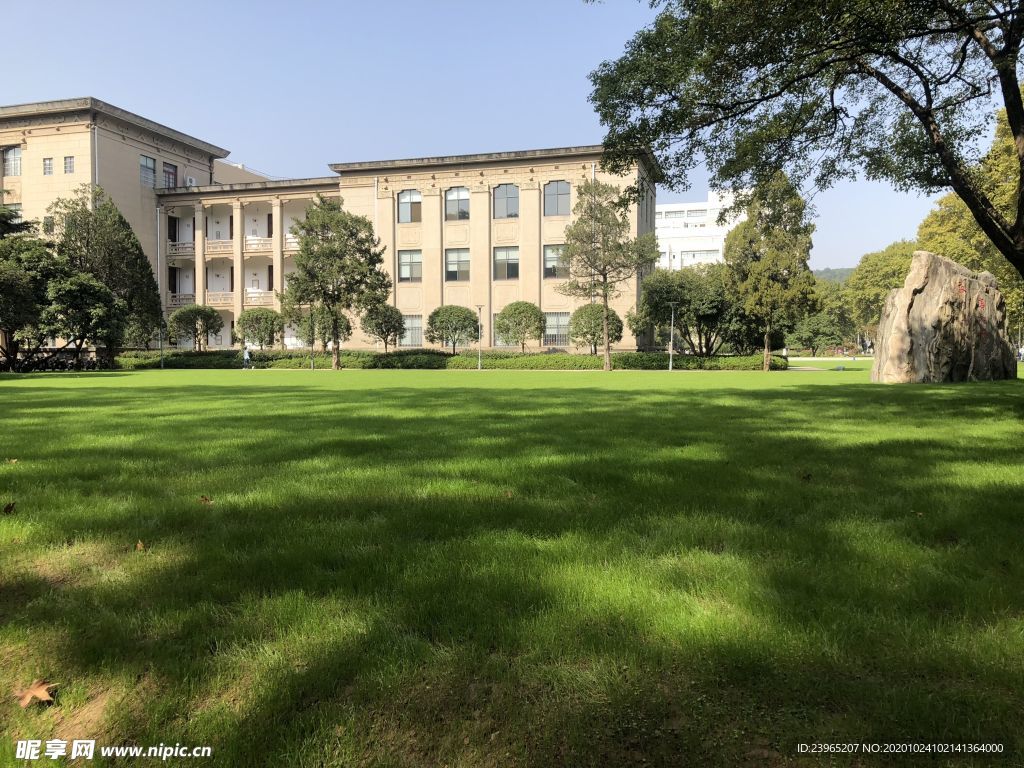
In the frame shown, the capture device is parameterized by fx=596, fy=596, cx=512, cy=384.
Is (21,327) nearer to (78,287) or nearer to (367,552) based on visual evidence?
(78,287)

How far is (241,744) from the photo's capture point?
5.76 feet

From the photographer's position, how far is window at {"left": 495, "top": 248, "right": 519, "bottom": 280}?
49281 mm

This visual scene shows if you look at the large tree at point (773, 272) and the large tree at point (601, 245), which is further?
the large tree at point (601, 245)

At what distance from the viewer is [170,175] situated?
188ft

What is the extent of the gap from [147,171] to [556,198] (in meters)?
38.1

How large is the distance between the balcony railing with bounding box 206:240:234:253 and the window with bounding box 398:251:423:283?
57.7ft

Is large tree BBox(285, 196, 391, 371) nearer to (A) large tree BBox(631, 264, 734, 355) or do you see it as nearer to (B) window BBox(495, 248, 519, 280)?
(B) window BBox(495, 248, 519, 280)

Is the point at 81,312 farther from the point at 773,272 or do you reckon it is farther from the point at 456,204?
the point at 773,272

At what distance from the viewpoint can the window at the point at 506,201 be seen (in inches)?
1946

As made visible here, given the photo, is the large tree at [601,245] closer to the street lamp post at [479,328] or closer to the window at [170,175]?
the street lamp post at [479,328]

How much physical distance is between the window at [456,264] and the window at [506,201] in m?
4.24

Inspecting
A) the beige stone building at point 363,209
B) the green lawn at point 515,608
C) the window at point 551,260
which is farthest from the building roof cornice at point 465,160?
the green lawn at point 515,608

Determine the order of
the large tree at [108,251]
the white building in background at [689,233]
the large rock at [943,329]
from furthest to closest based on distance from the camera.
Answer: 1. the white building in background at [689,233]
2. the large tree at [108,251]
3. the large rock at [943,329]

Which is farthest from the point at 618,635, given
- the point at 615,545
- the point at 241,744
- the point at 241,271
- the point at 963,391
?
the point at 241,271
